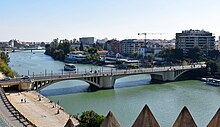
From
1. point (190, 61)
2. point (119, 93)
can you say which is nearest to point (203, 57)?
point (190, 61)

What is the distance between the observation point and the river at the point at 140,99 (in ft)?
64.2

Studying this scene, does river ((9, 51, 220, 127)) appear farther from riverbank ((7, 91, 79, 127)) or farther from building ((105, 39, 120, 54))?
building ((105, 39, 120, 54))

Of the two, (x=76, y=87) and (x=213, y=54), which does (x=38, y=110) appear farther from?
(x=213, y=54)

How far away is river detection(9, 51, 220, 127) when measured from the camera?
19578 mm

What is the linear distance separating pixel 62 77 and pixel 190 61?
2539cm

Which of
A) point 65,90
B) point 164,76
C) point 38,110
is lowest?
point 38,110

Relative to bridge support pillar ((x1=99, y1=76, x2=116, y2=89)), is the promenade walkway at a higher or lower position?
lower

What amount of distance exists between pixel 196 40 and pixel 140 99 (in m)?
33.6

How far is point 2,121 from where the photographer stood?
1423 centimetres

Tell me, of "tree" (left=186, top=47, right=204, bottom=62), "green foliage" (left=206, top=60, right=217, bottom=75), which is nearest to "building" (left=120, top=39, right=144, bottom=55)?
"tree" (left=186, top=47, right=204, bottom=62)

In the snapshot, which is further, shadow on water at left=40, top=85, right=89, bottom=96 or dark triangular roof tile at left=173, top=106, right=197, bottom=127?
shadow on water at left=40, top=85, right=89, bottom=96

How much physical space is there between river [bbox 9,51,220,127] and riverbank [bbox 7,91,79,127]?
4.89 feet

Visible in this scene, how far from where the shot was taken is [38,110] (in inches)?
741

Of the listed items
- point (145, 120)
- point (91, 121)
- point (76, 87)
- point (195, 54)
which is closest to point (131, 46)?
point (195, 54)
